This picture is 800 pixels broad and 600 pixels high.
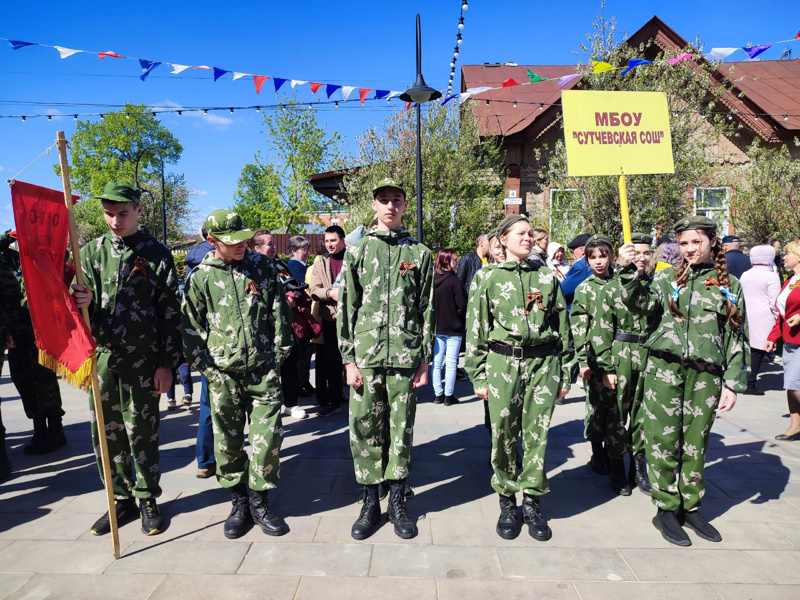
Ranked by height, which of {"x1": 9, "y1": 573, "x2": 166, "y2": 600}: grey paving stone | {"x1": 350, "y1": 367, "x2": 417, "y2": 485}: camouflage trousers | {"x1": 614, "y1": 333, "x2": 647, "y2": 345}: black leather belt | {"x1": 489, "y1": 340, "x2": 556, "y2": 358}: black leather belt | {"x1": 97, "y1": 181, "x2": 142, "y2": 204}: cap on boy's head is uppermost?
Answer: {"x1": 97, "y1": 181, "x2": 142, "y2": 204}: cap on boy's head

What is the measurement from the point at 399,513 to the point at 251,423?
1.18 meters

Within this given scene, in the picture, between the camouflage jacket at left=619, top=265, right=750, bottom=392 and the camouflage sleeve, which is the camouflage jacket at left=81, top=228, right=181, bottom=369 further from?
the camouflage jacket at left=619, top=265, right=750, bottom=392

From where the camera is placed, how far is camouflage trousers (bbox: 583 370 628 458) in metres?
4.13

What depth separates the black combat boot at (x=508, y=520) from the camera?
11.2 ft

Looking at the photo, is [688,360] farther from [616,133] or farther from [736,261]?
[736,261]

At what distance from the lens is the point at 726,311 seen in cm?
331

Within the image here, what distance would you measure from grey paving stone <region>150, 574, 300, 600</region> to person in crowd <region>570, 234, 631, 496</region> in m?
2.62

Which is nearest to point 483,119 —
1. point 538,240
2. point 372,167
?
point 372,167

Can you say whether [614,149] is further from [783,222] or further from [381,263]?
[783,222]

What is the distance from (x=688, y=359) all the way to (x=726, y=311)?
38 centimetres

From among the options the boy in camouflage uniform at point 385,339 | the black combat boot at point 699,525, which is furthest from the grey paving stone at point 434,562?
the black combat boot at point 699,525

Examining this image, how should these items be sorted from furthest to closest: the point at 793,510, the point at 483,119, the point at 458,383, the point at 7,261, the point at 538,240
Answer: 1. the point at 483,119
2. the point at 458,383
3. the point at 538,240
4. the point at 7,261
5. the point at 793,510

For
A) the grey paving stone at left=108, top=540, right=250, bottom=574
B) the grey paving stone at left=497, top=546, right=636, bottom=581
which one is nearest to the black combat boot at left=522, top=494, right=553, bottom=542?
the grey paving stone at left=497, top=546, right=636, bottom=581

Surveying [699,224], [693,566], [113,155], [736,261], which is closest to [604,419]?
[693,566]
